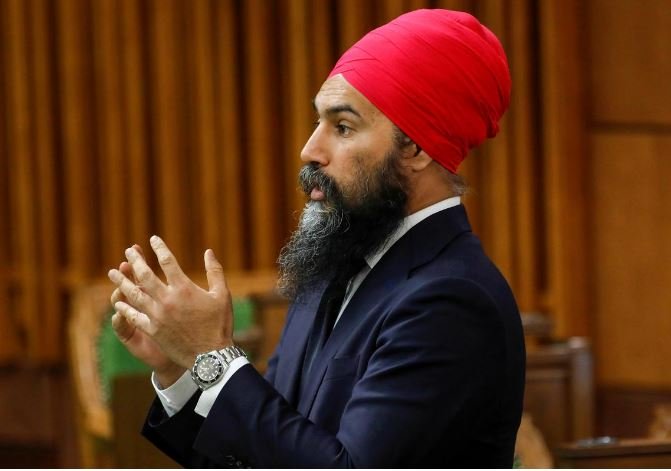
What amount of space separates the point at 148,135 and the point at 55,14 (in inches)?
29.8

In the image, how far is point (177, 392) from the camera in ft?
7.61

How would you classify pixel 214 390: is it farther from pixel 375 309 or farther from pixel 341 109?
pixel 341 109

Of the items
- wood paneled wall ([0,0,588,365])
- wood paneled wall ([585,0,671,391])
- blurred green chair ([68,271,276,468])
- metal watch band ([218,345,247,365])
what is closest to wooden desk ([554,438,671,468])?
metal watch band ([218,345,247,365])

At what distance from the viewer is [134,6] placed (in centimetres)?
629

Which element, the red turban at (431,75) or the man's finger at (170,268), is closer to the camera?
the man's finger at (170,268)

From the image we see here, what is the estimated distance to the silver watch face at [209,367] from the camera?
7.02ft

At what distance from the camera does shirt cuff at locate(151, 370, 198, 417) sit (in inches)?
91.0

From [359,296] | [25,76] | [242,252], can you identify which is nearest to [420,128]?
[359,296]

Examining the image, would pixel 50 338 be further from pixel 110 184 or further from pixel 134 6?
pixel 134 6

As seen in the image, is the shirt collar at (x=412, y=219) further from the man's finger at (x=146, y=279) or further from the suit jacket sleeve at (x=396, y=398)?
the man's finger at (x=146, y=279)

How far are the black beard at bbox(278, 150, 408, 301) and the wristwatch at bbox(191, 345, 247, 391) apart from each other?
28 centimetres

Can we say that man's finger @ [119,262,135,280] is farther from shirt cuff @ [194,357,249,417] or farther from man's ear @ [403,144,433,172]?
man's ear @ [403,144,433,172]

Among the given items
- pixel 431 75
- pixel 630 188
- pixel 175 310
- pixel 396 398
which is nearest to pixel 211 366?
pixel 175 310

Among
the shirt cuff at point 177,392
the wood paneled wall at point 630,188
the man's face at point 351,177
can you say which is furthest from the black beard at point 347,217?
the wood paneled wall at point 630,188
